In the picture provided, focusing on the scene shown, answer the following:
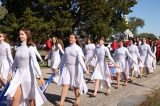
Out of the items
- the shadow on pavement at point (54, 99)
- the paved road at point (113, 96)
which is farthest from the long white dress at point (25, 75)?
the shadow on pavement at point (54, 99)

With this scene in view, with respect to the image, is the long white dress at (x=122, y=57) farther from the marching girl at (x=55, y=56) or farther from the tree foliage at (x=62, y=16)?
the tree foliage at (x=62, y=16)

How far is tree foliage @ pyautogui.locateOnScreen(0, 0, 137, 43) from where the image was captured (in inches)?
1594

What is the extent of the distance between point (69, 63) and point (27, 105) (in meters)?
2.63

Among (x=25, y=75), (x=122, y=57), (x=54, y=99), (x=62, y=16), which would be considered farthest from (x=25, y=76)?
(x=62, y=16)

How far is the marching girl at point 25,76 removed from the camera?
8.69 metres

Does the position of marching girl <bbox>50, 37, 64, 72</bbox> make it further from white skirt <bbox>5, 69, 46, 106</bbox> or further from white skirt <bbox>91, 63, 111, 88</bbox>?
white skirt <bbox>5, 69, 46, 106</bbox>

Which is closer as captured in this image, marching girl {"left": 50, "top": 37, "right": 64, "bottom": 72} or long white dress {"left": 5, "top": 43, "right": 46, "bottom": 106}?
long white dress {"left": 5, "top": 43, "right": 46, "bottom": 106}

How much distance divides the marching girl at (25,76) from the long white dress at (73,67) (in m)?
2.28

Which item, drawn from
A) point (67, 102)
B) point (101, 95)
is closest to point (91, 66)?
point (101, 95)

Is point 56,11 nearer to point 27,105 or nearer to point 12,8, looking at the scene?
point 12,8

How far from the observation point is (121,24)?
48.9 meters

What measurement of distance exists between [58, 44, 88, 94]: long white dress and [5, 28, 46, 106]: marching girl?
2284 mm

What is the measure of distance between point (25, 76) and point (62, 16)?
3289cm

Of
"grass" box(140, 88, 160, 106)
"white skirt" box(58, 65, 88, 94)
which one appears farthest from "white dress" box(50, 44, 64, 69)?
"white skirt" box(58, 65, 88, 94)
